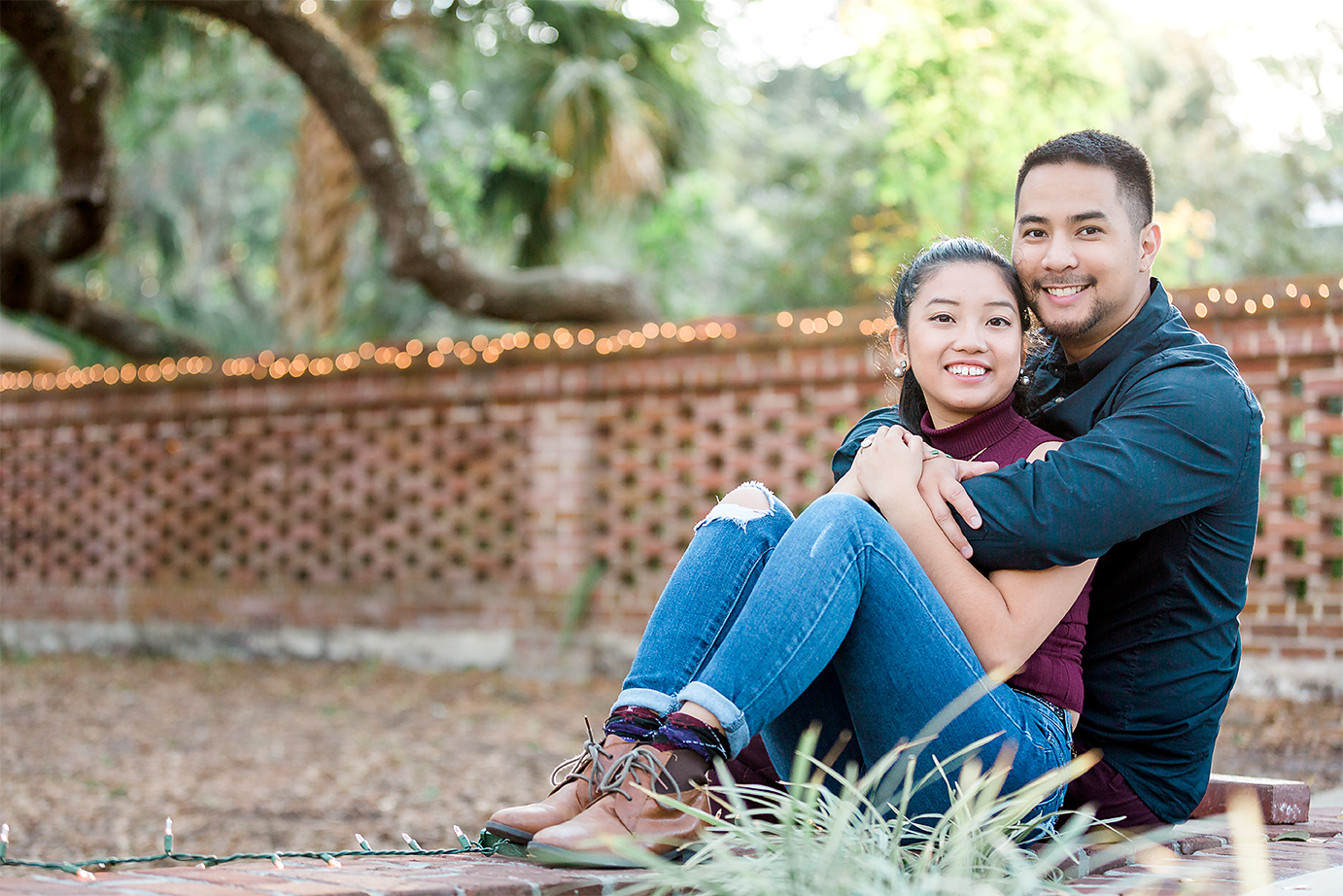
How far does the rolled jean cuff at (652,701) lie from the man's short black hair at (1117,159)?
3.84ft

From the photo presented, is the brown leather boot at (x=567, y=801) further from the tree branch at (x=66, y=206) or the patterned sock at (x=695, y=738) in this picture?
the tree branch at (x=66, y=206)

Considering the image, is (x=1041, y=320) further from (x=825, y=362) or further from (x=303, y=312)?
(x=303, y=312)

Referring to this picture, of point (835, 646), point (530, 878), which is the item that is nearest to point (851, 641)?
point (835, 646)

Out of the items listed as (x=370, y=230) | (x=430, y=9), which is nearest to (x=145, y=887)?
(x=430, y=9)

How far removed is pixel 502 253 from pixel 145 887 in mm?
8786

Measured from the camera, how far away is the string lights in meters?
4.52

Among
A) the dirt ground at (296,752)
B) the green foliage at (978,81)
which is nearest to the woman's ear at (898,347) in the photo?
the dirt ground at (296,752)

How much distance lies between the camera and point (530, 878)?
159 centimetres

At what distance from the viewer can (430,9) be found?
7.77 meters

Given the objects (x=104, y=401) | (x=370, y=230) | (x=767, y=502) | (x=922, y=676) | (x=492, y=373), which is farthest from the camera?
(x=370, y=230)

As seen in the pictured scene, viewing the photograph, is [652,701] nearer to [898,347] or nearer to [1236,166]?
[898,347]

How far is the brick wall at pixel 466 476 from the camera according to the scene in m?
4.49

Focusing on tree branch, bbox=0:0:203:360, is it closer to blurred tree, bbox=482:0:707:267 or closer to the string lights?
the string lights

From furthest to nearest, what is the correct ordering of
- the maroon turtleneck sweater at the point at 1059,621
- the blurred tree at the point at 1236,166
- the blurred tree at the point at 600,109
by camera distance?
the blurred tree at the point at 1236,166 → the blurred tree at the point at 600,109 → the maroon turtleneck sweater at the point at 1059,621
